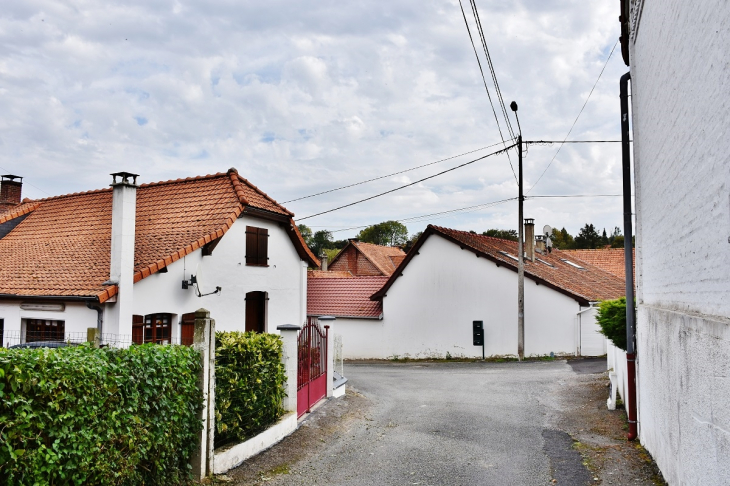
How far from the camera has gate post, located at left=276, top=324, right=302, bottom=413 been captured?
10.3 m

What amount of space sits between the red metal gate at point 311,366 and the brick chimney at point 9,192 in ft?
60.3

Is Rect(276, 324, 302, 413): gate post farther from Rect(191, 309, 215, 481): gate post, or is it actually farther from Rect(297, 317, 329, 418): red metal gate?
Rect(191, 309, 215, 481): gate post

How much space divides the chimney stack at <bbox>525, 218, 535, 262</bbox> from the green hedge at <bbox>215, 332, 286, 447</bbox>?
73.7ft

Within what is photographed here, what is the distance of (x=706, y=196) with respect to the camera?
17.5ft

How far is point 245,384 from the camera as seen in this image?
8.55m

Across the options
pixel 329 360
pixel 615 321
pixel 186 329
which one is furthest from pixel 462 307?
pixel 615 321

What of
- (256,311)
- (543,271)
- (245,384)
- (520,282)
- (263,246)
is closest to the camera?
(245,384)

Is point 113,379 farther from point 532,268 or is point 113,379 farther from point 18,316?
point 532,268

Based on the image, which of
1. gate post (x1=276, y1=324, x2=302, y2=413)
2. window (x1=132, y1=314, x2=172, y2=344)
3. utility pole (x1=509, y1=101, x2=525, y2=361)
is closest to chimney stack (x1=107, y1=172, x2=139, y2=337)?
window (x1=132, y1=314, x2=172, y2=344)

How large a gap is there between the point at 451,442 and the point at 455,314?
17.8 meters

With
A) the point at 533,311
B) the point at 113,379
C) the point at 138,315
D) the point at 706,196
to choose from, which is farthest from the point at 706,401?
the point at 533,311

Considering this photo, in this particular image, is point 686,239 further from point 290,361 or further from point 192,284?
point 192,284

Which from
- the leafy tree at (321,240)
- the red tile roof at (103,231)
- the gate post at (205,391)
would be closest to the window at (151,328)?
the red tile roof at (103,231)

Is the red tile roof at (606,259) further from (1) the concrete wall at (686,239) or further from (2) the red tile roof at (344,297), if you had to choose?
(1) the concrete wall at (686,239)
